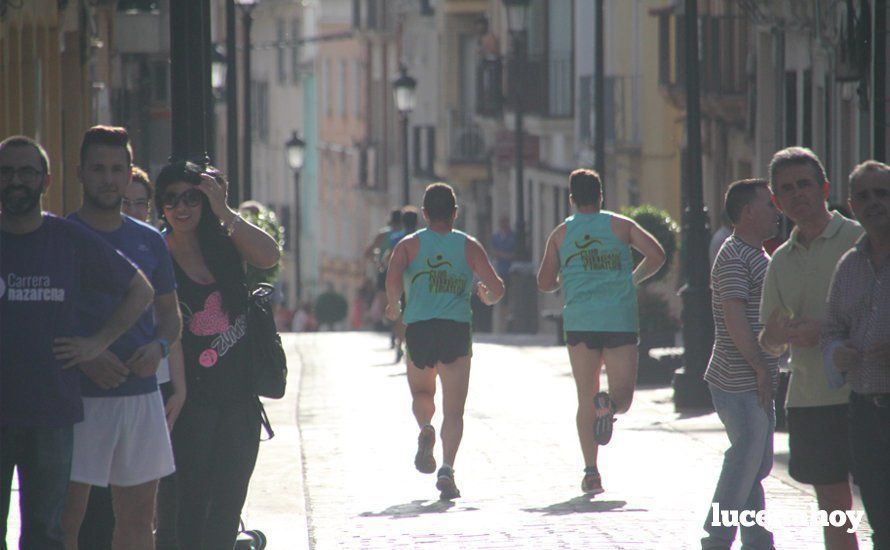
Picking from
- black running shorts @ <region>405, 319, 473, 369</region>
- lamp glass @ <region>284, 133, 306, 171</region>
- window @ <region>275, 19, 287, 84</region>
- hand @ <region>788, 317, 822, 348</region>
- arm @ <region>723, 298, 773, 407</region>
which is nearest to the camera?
hand @ <region>788, 317, 822, 348</region>

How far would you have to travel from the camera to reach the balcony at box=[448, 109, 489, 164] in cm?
5297

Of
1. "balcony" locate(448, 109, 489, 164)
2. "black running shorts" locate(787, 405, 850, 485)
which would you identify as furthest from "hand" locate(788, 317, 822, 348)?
"balcony" locate(448, 109, 489, 164)

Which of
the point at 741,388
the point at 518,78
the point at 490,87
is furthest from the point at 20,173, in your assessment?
the point at 490,87

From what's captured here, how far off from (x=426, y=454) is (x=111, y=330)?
4.79 m

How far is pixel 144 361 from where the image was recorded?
7473 millimetres

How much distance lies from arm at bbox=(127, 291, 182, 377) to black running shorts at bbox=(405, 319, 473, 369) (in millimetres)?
4288

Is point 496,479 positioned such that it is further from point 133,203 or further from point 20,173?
point 20,173

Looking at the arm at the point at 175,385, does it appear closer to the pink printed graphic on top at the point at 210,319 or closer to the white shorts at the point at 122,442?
the pink printed graphic on top at the point at 210,319

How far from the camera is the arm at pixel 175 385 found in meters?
8.16

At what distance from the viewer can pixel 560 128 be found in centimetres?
4278

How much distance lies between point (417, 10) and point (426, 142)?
143 inches

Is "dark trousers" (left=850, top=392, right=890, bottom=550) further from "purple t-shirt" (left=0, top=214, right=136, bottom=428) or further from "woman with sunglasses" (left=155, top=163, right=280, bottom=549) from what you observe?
"purple t-shirt" (left=0, top=214, right=136, bottom=428)

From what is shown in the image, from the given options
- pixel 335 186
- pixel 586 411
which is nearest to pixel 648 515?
pixel 586 411

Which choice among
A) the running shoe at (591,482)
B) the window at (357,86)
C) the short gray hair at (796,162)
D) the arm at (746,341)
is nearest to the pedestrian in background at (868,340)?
the short gray hair at (796,162)
